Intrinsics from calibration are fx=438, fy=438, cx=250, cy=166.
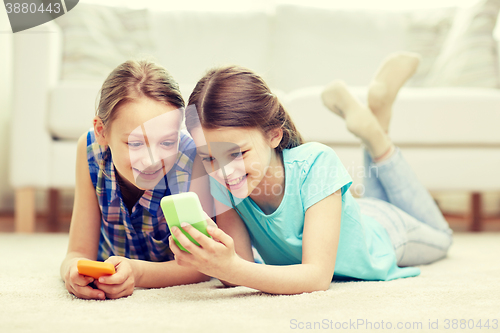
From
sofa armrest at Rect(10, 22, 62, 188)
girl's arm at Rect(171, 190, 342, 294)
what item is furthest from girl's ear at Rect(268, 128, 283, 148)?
sofa armrest at Rect(10, 22, 62, 188)

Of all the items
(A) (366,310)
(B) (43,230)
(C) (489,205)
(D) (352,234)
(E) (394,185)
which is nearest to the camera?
(A) (366,310)

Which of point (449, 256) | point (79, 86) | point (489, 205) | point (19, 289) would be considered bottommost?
point (489, 205)

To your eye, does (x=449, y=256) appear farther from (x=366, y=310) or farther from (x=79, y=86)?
(x=79, y=86)

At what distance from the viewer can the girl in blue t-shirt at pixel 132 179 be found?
0.71 m

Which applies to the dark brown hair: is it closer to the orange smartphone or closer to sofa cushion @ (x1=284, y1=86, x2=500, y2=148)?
the orange smartphone

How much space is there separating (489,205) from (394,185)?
1482mm

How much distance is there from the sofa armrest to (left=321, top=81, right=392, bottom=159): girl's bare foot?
3.09ft

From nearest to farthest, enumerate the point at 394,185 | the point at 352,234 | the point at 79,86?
1. the point at 352,234
2. the point at 394,185
3. the point at 79,86

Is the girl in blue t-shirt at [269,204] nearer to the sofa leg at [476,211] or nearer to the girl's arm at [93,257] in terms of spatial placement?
the girl's arm at [93,257]

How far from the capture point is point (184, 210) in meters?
0.59

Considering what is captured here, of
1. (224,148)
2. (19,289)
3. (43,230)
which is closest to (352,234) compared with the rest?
(224,148)

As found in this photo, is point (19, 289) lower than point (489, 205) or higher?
higher

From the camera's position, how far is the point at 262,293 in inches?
27.6

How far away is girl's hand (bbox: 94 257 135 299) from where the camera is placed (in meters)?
0.66
